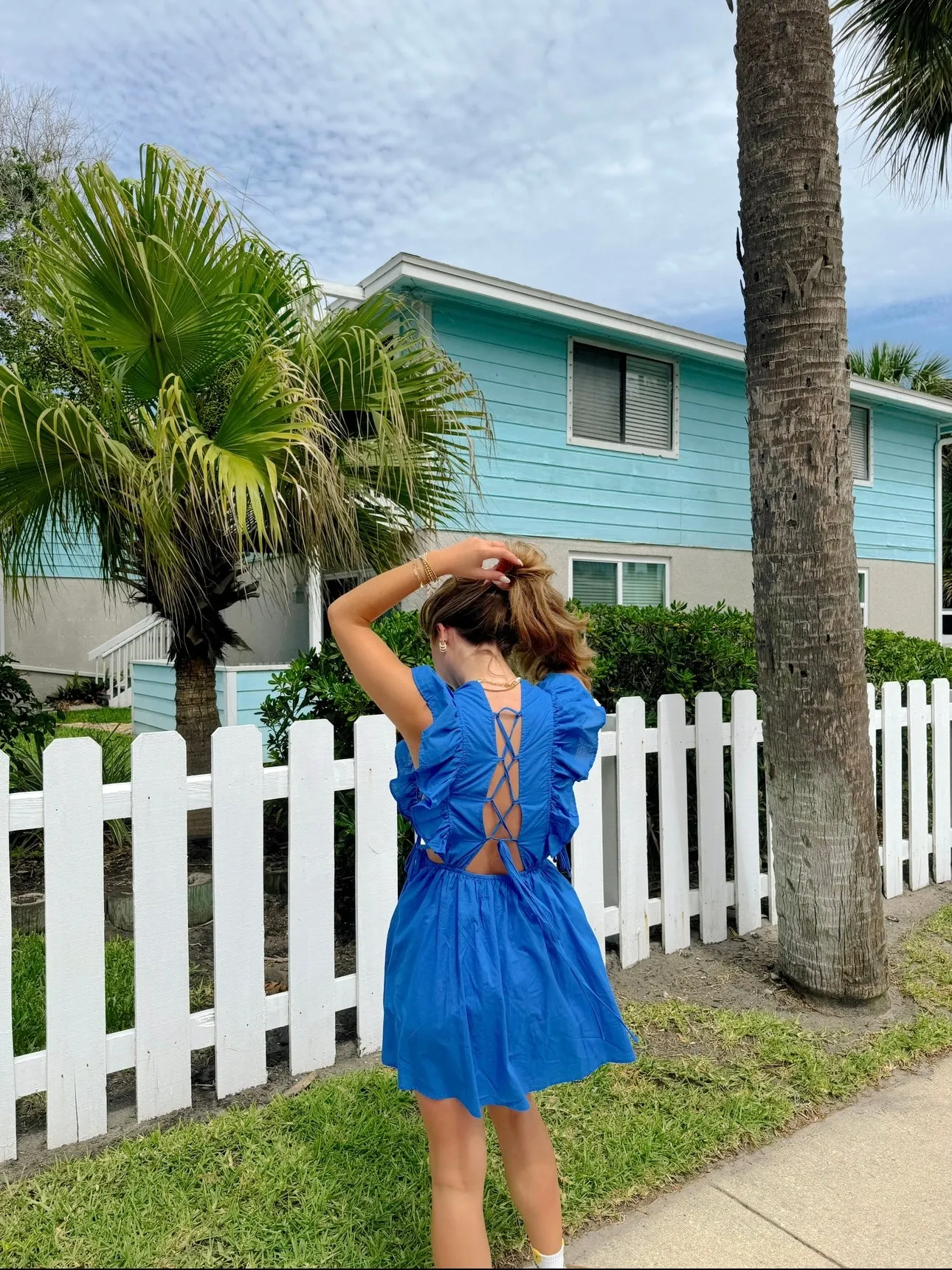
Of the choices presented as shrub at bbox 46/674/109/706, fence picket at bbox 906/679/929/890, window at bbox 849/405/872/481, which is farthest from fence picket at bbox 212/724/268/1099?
window at bbox 849/405/872/481

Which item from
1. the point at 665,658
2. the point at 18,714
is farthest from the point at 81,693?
the point at 665,658

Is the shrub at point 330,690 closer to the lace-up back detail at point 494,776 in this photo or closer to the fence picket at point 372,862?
the fence picket at point 372,862

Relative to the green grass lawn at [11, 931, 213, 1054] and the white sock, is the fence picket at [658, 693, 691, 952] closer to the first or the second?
the green grass lawn at [11, 931, 213, 1054]

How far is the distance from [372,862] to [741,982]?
1809 millimetres

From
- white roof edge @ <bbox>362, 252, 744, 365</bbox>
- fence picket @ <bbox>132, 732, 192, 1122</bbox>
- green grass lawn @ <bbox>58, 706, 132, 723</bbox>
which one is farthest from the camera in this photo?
green grass lawn @ <bbox>58, 706, 132, 723</bbox>

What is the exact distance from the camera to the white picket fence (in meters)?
2.53

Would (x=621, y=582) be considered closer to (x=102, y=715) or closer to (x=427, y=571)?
(x=102, y=715)

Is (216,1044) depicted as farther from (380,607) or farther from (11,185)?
(11,185)

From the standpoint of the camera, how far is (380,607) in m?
1.87

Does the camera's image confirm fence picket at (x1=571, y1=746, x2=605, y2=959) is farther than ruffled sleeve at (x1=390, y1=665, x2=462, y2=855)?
Yes

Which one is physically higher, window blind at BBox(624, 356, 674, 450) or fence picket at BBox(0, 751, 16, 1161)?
window blind at BBox(624, 356, 674, 450)

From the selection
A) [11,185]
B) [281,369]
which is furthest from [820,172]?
[11,185]

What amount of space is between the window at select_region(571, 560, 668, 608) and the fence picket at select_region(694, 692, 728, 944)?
6.01 metres

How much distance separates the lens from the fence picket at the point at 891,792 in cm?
495
